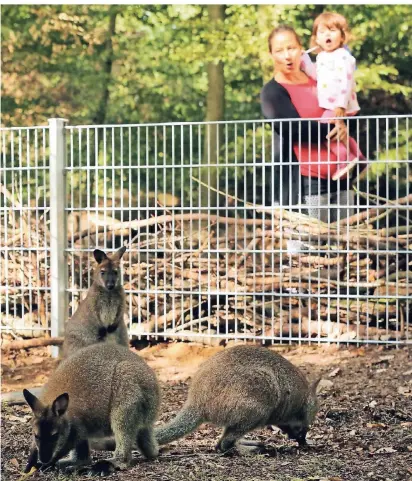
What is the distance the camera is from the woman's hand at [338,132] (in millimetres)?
8977

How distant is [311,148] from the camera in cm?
948

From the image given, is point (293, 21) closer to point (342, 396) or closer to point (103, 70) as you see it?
point (103, 70)

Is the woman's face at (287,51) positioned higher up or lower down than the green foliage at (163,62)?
lower down

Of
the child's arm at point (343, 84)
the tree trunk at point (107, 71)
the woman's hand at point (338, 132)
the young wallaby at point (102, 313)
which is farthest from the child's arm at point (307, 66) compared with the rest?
the tree trunk at point (107, 71)

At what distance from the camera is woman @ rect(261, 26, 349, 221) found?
905 cm

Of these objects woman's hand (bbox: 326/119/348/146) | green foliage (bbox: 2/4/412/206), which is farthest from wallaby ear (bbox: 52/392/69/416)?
green foliage (bbox: 2/4/412/206)

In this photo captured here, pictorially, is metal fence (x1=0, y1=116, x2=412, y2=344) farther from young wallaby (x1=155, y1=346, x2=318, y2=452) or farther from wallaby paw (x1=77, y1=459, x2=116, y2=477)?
wallaby paw (x1=77, y1=459, x2=116, y2=477)

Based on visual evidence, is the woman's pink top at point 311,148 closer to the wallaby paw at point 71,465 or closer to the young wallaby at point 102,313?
the young wallaby at point 102,313

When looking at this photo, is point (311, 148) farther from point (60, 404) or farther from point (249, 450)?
point (60, 404)

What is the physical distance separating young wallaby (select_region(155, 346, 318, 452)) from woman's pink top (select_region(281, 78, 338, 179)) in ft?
10.8

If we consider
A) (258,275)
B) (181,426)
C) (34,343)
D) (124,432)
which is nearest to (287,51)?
(258,275)

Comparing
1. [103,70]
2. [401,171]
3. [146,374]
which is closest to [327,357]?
[146,374]

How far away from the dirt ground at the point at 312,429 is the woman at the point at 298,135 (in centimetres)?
157

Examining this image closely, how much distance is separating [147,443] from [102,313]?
8.09 feet
